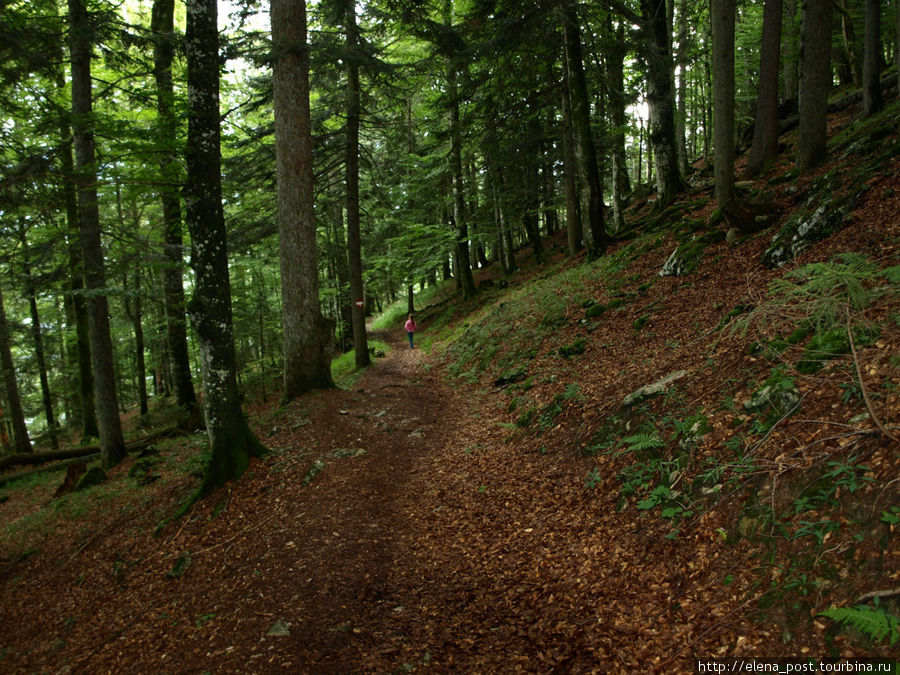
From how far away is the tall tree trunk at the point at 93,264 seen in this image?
8328 mm

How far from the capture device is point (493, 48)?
1119 centimetres

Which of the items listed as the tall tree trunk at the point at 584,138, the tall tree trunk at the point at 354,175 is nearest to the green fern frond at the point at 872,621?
the tall tree trunk at the point at 584,138

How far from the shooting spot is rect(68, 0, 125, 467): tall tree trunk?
8.33m

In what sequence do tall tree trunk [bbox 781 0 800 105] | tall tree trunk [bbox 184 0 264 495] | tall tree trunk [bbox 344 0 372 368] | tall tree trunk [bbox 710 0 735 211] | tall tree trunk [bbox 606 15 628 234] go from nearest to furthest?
tall tree trunk [bbox 184 0 264 495]
tall tree trunk [bbox 710 0 735 211]
tall tree trunk [bbox 344 0 372 368]
tall tree trunk [bbox 606 15 628 234]
tall tree trunk [bbox 781 0 800 105]

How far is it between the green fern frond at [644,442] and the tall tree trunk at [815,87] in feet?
28.1

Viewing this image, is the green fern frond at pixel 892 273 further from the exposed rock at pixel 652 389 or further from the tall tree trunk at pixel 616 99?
the tall tree trunk at pixel 616 99

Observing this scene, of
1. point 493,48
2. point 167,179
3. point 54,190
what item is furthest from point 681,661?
point 493,48

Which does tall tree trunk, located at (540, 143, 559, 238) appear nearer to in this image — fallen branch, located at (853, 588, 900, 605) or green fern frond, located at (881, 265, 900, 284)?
green fern frond, located at (881, 265, 900, 284)

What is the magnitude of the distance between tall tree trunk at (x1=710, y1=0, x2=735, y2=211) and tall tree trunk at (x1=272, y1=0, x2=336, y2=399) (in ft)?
27.5

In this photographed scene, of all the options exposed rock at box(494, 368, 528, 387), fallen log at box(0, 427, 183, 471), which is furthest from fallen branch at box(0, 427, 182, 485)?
exposed rock at box(494, 368, 528, 387)

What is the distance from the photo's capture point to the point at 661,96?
12719mm

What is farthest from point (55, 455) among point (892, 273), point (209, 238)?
point (892, 273)

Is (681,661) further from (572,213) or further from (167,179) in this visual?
(572,213)

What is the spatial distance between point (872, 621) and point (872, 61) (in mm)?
14030
